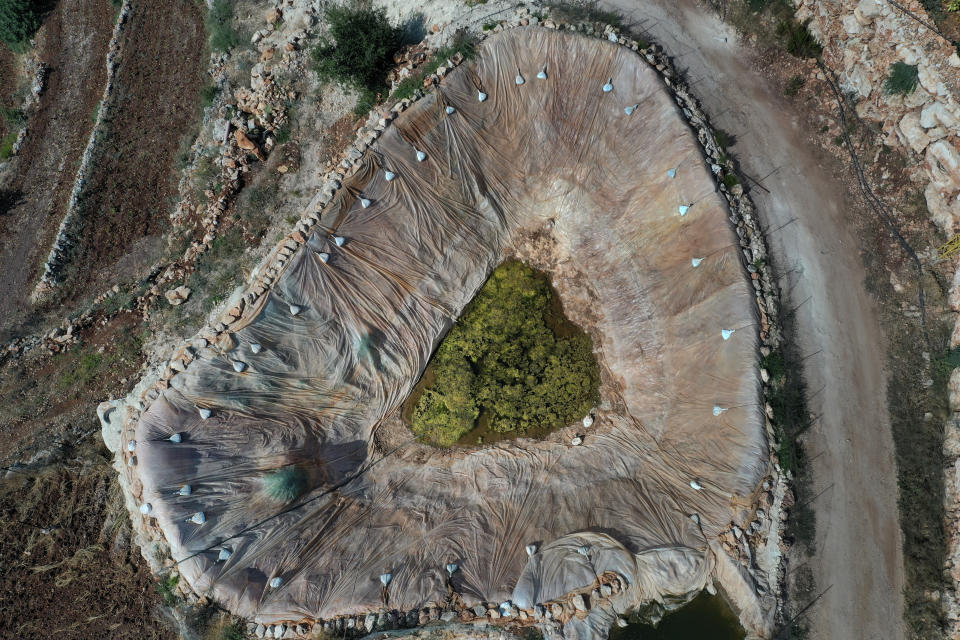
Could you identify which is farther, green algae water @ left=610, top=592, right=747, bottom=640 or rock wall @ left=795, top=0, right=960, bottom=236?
green algae water @ left=610, top=592, right=747, bottom=640

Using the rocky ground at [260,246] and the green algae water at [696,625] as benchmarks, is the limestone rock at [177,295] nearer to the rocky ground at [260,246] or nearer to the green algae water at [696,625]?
the rocky ground at [260,246]

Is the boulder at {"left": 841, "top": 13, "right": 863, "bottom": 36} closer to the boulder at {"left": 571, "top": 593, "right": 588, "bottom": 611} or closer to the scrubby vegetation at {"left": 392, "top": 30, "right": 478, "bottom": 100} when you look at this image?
the scrubby vegetation at {"left": 392, "top": 30, "right": 478, "bottom": 100}

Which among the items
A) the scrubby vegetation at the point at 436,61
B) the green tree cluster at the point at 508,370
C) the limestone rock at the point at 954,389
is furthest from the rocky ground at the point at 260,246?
the green tree cluster at the point at 508,370

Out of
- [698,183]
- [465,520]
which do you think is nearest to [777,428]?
[698,183]

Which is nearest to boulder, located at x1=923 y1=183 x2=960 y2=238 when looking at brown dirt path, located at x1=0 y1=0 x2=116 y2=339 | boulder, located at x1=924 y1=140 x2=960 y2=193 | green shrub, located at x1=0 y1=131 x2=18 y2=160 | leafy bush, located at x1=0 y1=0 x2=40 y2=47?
boulder, located at x1=924 y1=140 x2=960 y2=193

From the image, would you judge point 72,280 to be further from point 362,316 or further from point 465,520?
point 465,520

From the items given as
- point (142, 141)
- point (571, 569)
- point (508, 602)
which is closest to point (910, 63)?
point (571, 569)

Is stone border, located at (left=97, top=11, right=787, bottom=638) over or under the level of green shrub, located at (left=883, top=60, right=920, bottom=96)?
under
